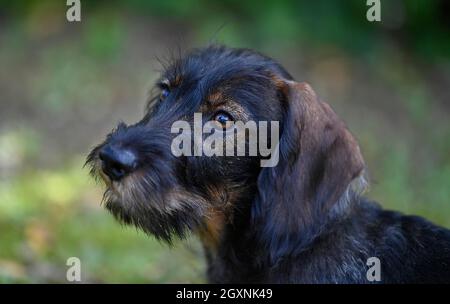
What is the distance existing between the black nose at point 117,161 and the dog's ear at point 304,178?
2.38 feet

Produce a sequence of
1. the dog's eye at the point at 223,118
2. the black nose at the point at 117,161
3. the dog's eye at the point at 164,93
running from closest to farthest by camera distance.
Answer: the black nose at the point at 117,161
the dog's eye at the point at 223,118
the dog's eye at the point at 164,93

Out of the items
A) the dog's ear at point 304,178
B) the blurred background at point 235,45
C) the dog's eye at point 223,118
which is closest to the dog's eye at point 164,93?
the dog's eye at point 223,118

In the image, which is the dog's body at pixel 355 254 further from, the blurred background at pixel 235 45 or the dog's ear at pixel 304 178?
the blurred background at pixel 235 45

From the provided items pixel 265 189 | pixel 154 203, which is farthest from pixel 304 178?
pixel 154 203

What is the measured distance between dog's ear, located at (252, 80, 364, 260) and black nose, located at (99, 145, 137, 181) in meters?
0.73

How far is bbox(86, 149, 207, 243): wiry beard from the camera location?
3645mm

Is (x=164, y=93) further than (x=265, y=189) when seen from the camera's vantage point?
Yes

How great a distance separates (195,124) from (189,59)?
52 centimetres

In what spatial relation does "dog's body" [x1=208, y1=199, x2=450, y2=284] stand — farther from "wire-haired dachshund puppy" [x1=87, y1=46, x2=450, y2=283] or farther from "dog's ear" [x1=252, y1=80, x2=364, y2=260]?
"dog's ear" [x1=252, y1=80, x2=364, y2=260]

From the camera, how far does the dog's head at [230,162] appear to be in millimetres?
3689

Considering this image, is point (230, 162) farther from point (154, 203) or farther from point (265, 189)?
point (154, 203)

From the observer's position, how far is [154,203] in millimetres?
3703

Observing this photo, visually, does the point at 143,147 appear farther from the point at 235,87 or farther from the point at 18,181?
the point at 18,181

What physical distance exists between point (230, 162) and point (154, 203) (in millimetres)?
475
